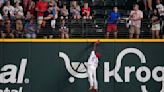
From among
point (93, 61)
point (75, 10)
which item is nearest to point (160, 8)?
point (75, 10)

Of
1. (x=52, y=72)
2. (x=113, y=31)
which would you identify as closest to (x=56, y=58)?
(x=52, y=72)

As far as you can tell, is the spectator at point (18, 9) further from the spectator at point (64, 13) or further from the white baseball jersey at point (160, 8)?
the white baseball jersey at point (160, 8)

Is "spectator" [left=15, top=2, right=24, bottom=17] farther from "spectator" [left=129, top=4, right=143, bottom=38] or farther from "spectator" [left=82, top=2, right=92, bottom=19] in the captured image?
"spectator" [left=129, top=4, right=143, bottom=38]

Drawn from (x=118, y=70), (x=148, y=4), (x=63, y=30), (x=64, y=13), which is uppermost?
(x=148, y=4)

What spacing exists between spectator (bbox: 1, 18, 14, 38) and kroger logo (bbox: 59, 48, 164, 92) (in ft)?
5.57

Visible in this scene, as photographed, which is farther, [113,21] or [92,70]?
[113,21]

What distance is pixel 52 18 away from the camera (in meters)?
24.5

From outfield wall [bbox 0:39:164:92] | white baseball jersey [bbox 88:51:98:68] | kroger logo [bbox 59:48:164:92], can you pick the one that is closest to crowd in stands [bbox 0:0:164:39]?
outfield wall [bbox 0:39:164:92]

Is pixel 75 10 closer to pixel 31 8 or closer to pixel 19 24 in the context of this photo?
pixel 31 8

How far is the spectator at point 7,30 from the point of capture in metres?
23.9

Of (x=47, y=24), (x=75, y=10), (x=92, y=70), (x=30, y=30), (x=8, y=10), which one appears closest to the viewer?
(x=92, y=70)

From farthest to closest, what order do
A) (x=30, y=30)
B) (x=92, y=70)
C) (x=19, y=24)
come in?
1. (x=30, y=30)
2. (x=19, y=24)
3. (x=92, y=70)

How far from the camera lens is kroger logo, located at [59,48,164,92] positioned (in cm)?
2442

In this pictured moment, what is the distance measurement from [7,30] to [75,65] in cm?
243
